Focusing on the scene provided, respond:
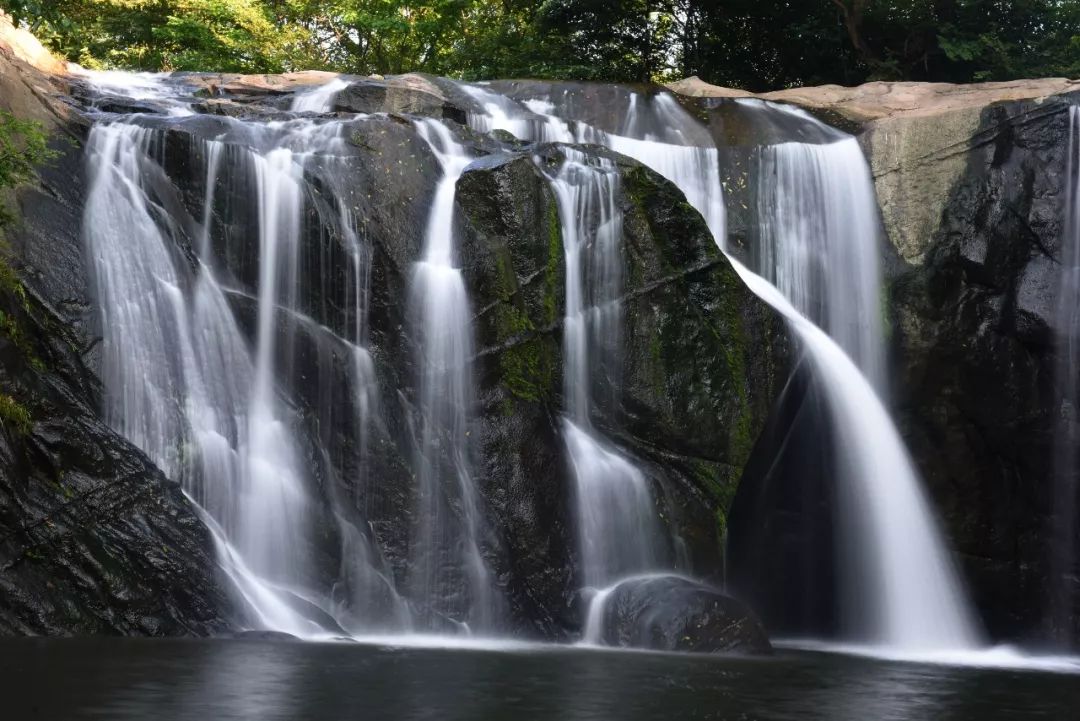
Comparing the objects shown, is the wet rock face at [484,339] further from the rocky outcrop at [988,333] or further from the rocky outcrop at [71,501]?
the rocky outcrop at [988,333]

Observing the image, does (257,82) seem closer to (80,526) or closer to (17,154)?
(17,154)

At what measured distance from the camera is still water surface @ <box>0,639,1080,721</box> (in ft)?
20.6

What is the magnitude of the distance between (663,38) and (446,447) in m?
17.6

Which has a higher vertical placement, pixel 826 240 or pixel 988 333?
pixel 826 240

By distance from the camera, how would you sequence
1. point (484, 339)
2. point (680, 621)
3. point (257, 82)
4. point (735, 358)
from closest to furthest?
point (680, 621) → point (484, 339) → point (735, 358) → point (257, 82)

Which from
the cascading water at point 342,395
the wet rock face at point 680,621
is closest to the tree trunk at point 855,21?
the cascading water at point 342,395

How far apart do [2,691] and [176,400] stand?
16.8ft

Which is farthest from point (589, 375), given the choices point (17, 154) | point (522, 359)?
point (17, 154)

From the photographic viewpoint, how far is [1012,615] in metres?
14.6

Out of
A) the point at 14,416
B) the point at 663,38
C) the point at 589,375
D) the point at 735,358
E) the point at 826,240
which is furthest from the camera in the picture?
the point at 663,38

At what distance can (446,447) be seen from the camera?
11984 mm

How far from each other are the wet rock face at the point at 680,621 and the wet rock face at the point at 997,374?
16.5 ft

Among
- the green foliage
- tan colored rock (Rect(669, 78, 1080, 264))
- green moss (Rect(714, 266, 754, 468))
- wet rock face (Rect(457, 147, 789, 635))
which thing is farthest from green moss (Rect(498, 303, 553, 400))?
tan colored rock (Rect(669, 78, 1080, 264))

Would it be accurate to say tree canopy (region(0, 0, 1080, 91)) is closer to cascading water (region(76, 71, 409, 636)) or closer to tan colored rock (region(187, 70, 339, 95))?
tan colored rock (region(187, 70, 339, 95))
